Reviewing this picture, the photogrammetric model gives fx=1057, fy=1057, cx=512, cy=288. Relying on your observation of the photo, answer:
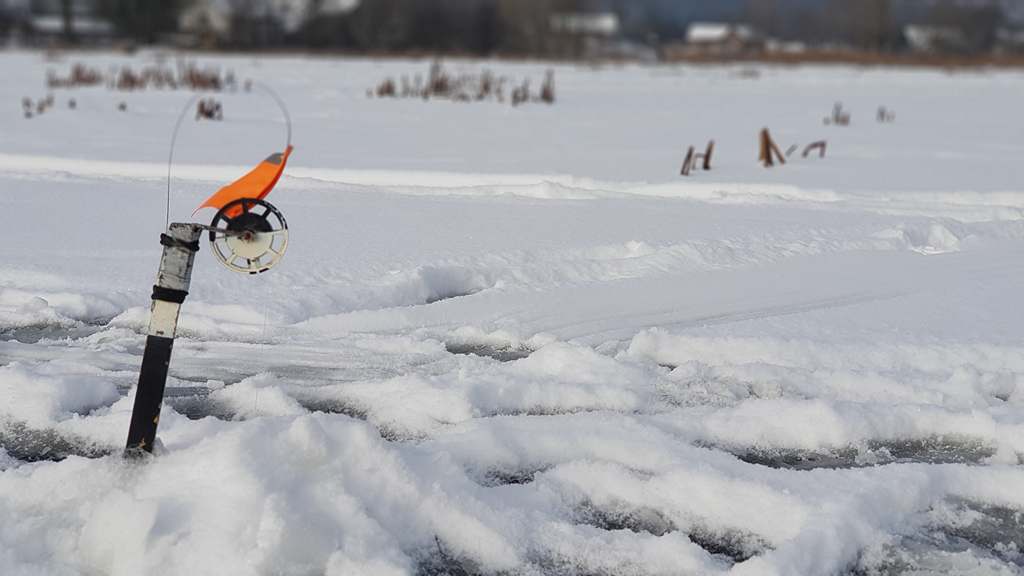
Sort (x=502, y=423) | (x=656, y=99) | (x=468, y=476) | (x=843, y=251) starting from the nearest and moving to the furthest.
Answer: (x=468, y=476), (x=502, y=423), (x=843, y=251), (x=656, y=99)

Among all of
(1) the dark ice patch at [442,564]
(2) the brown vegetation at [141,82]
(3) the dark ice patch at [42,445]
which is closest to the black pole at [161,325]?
(3) the dark ice patch at [42,445]

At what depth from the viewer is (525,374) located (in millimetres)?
3057

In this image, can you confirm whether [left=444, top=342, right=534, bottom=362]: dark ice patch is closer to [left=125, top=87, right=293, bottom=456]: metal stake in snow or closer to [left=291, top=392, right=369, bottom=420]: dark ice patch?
[left=291, top=392, right=369, bottom=420]: dark ice patch

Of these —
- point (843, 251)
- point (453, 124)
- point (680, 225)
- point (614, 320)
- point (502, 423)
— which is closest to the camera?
point (502, 423)

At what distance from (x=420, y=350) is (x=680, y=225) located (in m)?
2.00

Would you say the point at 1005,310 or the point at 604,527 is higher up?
the point at 1005,310

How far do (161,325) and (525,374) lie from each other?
1.21 metres

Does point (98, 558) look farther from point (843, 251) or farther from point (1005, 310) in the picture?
point (843, 251)

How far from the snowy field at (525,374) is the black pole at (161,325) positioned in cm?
8

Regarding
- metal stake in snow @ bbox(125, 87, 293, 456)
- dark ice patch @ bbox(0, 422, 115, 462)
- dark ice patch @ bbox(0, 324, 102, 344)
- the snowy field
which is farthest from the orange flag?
dark ice patch @ bbox(0, 324, 102, 344)

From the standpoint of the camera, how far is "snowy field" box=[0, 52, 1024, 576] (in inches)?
83.8

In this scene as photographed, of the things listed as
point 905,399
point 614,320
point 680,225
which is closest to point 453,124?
point 680,225

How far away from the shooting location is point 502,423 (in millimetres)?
2682

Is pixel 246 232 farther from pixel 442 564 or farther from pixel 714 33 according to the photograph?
pixel 714 33
